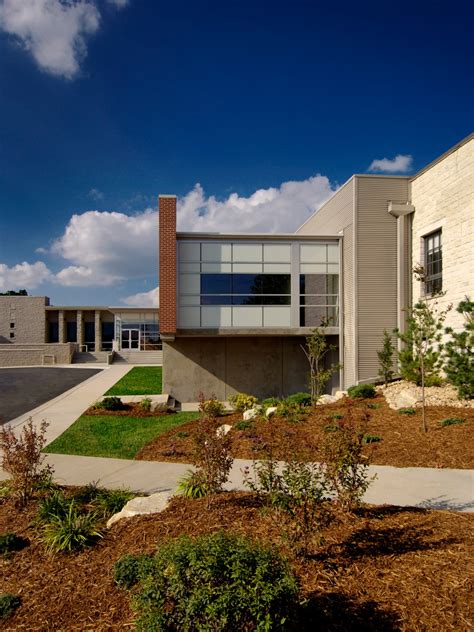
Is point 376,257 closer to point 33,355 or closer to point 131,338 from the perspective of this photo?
point 131,338

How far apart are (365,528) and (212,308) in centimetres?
1251

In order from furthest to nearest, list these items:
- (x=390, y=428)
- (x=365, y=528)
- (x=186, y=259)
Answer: (x=186, y=259) → (x=390, y=428) → (x=365, y=528)

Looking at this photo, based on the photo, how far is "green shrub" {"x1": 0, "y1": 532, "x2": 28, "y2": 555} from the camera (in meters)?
4.59

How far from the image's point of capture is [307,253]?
1711 centimetres

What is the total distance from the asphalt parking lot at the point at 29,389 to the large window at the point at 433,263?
13.4m

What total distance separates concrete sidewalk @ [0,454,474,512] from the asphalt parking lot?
484 cm

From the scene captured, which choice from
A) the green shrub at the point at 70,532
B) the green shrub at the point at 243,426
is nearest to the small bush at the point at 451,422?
the green shrub at the point at 243,426

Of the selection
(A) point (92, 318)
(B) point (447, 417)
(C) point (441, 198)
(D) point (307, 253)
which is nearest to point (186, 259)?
(D) point (307, 253)

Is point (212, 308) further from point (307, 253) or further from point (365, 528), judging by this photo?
point (365, 528)

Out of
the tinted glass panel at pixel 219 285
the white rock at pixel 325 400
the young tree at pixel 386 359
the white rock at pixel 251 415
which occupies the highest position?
the tinted glass panel at pixel 219 285

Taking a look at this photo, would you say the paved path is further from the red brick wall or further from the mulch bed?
the red brick wall

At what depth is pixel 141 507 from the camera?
5.29 m

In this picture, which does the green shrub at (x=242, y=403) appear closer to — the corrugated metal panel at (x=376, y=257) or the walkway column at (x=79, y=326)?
the corrugated metal panel at (x=376, y=257)

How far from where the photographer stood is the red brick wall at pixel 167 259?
15.9m
